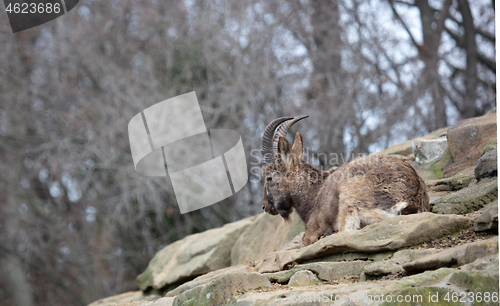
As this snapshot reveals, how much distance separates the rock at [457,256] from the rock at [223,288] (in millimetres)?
1199

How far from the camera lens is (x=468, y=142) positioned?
6.88 meters

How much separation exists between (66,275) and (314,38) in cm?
1068

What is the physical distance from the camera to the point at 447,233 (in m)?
4.46

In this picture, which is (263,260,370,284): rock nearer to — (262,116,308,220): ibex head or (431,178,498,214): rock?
(431,178,498,214): rock

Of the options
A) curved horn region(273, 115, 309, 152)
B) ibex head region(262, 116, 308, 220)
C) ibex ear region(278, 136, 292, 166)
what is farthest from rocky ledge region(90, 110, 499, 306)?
curved horn region(273, 115, 309, 152)

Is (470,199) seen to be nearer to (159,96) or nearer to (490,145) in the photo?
(490,145)

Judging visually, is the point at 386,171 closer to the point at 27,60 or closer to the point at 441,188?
the point at 441,188

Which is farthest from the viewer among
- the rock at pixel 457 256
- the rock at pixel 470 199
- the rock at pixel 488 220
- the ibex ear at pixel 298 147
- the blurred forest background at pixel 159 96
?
the blurred forest background at pixel 159 96

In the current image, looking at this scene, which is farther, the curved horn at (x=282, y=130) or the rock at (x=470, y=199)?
the curved horn at (x=282, y=130)

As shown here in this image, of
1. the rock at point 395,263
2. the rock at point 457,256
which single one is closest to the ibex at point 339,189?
the rock at point 395,263

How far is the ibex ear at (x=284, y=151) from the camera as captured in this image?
254 inches

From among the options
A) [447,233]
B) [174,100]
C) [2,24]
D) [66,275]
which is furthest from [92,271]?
[447,233]

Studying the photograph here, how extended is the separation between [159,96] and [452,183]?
973 cm

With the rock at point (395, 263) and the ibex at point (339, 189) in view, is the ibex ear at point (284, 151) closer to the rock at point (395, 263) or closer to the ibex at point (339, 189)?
the ibex at point (339, 189)
